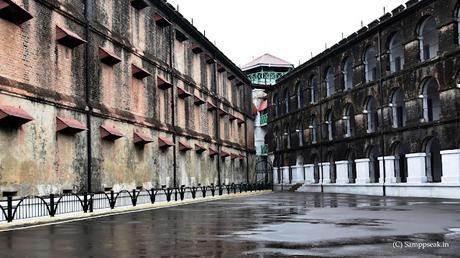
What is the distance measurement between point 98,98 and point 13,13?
23.5ft

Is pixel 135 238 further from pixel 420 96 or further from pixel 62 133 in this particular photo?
pixel 420 96

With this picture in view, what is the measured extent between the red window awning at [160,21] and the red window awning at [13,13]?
554 inches

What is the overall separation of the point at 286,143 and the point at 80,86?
35.2m

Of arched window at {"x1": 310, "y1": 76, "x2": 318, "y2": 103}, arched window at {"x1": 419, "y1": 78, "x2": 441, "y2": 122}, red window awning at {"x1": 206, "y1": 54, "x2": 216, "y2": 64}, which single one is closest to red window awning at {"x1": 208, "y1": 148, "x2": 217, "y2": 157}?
red window awning at {"x1": 206, "y1": 54, "x2": 216, "y2": 64}

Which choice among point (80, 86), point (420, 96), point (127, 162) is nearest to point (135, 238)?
point (80, 86)

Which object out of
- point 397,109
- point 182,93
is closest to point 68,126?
point 182,93

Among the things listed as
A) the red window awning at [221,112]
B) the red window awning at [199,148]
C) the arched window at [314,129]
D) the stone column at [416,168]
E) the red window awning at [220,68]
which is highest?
the red window awning at [220,68]

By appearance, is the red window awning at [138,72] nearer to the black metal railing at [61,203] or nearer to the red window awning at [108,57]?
the red window awning at [108,57]

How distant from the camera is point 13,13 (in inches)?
723

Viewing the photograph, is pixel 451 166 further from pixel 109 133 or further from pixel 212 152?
pixel 212 152

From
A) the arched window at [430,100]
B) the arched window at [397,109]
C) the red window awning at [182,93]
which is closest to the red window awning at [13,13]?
the red window awning at [182,93]

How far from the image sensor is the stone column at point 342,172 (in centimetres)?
4250

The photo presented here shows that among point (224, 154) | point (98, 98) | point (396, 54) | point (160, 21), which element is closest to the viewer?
point (98, 98)

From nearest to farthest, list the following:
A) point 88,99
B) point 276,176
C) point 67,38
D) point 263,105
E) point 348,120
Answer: point 67,38
point 88,99
point 348,120
point 276,176
point 263,105
